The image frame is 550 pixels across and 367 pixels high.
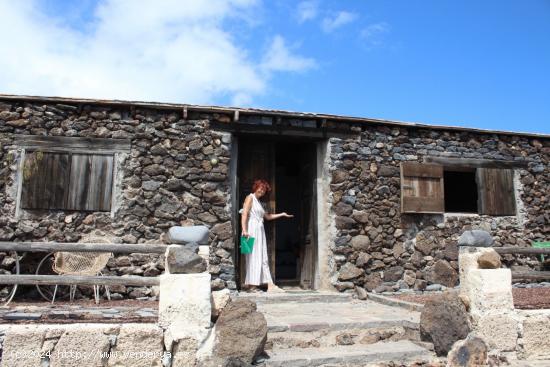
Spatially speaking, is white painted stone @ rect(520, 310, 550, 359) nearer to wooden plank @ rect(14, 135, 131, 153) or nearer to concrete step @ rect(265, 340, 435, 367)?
concrete step @ rect(265, 340, 435, 367)

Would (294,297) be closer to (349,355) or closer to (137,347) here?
(349,355)

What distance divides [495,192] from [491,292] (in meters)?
4.45

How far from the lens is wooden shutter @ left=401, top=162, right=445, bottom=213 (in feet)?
25.7

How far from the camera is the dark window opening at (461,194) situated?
11.8 metres

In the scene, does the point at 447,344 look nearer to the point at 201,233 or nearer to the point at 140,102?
the point at 201,233

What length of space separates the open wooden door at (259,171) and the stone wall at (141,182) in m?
0.69

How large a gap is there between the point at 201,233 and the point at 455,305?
2.75 metres

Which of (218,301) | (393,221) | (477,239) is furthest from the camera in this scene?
(393,221)

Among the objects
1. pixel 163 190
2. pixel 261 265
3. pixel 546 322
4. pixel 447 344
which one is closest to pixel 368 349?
pixel 447 344

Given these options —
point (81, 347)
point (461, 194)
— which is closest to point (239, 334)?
point (81, 347)

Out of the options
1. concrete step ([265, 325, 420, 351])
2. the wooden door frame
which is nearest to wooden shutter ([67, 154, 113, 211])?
the wooden door frame

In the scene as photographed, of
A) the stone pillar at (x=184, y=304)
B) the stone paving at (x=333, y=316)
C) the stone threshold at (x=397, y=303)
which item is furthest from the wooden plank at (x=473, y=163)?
the stone pillar at (x=184, y=304)

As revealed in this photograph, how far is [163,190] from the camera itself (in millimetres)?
7070

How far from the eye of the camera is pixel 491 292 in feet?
15.1
